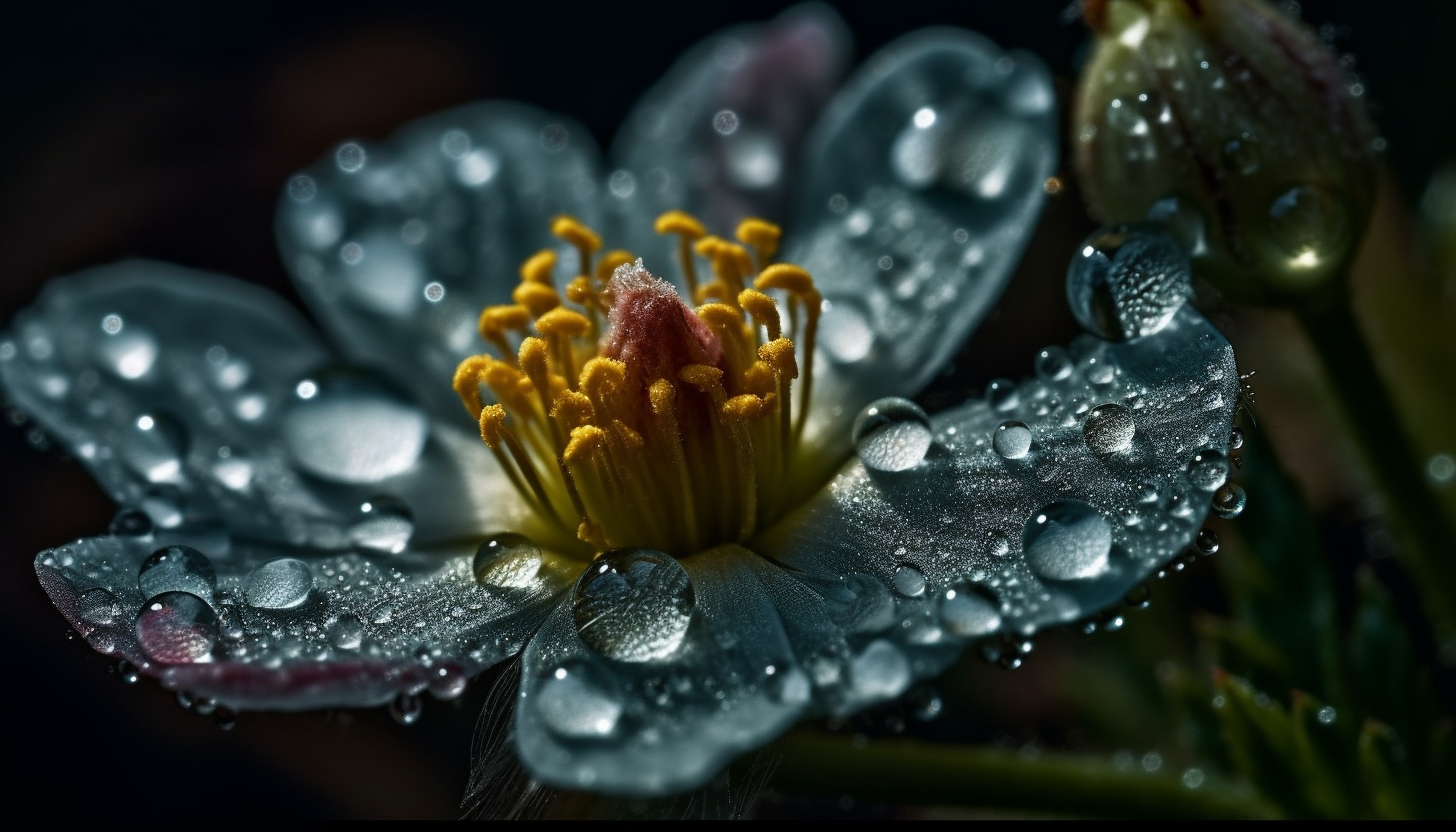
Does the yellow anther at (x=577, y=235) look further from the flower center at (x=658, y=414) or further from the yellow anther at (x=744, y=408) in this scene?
the yellow anther at (x=744, y=408)

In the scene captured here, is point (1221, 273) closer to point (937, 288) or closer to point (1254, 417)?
point (1254, 417)

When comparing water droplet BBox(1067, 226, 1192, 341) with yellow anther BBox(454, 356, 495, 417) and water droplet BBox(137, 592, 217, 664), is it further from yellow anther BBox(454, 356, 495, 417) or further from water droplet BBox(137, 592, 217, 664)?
water droplet BBox(137, 592, 217, 664)

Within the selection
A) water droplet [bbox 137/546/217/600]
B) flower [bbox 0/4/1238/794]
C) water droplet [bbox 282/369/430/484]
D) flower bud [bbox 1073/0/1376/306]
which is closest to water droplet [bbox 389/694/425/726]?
flower [bbox 0/4/1238/794]

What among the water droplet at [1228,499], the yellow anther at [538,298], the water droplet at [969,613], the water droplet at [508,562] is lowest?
the water droplet at [508,562]

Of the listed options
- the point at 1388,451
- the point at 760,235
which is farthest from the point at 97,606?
the point at 1388,451

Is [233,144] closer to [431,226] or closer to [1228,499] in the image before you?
[431,226]

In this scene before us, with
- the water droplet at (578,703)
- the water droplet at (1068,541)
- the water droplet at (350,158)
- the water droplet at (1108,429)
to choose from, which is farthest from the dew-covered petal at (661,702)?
the water droplet at (350,158)

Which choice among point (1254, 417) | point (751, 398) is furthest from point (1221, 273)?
point (751, 398)
